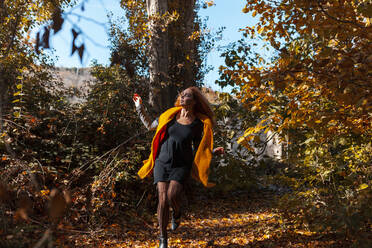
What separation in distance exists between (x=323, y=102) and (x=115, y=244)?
318 centimetres

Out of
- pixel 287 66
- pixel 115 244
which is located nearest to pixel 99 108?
pixel 115 244

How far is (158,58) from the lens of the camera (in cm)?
639

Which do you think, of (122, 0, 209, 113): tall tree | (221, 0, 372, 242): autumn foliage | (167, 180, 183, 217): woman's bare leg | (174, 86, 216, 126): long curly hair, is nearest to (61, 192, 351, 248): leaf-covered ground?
(221, 0, 372, 242): autumn foliage

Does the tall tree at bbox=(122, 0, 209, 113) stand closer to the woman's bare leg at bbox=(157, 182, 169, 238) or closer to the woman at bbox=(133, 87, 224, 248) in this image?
the woman at bbox=(133, 87, 224, 248)

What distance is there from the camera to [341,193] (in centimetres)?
406

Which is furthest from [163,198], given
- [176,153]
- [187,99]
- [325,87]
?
[325,87]

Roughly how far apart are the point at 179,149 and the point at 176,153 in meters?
0.06

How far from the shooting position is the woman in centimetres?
376

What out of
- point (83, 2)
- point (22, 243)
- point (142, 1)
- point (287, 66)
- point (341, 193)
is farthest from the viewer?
point (142, 1)

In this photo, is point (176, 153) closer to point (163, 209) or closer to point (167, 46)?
point (163, 209)

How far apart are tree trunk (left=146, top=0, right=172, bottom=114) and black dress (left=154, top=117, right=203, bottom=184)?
7.43 feet

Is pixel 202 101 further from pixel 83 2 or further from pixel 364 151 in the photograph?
pixel 83 2

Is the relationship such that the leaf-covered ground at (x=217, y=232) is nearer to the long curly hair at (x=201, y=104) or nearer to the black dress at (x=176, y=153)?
the black dress at (x=176, y=153)

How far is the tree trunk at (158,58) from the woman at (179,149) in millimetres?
1996
